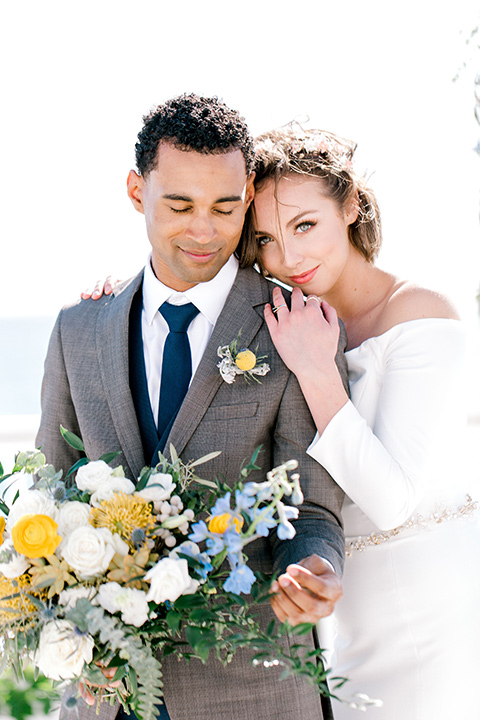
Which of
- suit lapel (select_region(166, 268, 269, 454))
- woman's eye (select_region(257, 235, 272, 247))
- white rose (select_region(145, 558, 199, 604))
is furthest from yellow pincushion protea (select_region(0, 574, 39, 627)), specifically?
woman's eye (select_region(257, 235, 272, 247))

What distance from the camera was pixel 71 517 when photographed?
1.40 meters

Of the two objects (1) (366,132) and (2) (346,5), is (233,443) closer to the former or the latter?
(2) (346,5)

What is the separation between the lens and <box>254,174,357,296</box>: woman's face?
2.03 m

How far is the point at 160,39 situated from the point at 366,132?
266 centimetres

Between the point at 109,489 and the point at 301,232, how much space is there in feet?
3.34

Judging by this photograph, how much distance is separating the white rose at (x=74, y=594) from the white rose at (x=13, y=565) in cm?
10

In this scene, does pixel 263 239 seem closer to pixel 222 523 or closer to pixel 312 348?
pixel 312 348

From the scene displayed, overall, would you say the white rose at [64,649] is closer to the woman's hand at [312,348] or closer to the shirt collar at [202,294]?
the woman's hand at [312,348]

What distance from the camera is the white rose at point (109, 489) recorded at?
1.43 m

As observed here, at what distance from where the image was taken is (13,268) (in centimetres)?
1222

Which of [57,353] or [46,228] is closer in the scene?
[57,353]

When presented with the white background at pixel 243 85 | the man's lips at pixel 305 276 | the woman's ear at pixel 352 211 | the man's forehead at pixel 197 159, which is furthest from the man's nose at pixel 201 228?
the white background at pixel 243 85

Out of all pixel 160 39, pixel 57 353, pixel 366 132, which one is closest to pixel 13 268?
pixel 160 39

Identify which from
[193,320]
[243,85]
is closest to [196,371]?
[193,320]
